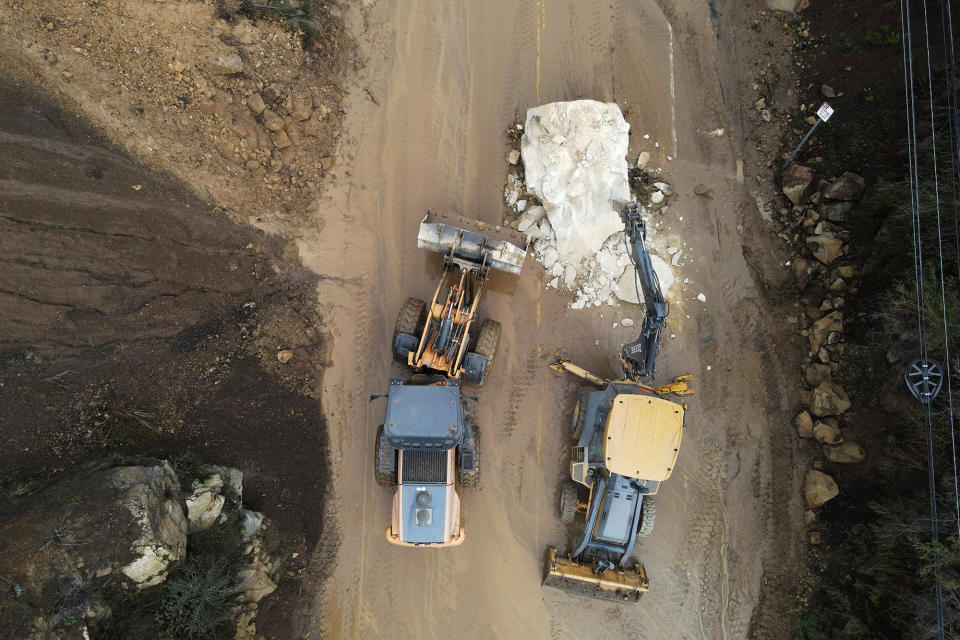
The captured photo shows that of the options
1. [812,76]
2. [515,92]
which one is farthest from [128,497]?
[812,76]

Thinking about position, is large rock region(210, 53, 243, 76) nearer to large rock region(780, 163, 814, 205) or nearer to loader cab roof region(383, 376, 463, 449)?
loader cab roof region(383, 376, 463, 449)

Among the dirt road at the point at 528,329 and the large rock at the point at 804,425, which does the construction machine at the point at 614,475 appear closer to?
the dirt road at the point at 528,329

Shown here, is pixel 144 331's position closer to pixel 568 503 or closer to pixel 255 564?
pixel 255 564

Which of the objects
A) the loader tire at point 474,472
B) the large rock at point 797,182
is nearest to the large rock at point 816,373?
the large rock at point 797,182

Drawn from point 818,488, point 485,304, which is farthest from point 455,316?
point 818,488

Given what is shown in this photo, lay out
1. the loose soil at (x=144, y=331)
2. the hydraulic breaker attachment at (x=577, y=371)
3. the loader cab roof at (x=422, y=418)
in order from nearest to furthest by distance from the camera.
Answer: the loose soil at (x=144, y=331) → the loader cab roof at (x=422, y=418) → the hydraulic breaker attachment at (x=577, y=371)

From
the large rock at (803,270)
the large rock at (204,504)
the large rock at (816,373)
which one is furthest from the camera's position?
the large rock at (803,270)

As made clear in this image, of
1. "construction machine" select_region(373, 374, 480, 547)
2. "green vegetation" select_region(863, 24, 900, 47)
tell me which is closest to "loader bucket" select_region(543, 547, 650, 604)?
"construction machine" select_region(373, 374, 480, 547)

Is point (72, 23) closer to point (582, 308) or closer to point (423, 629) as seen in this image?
point (582, 308)
